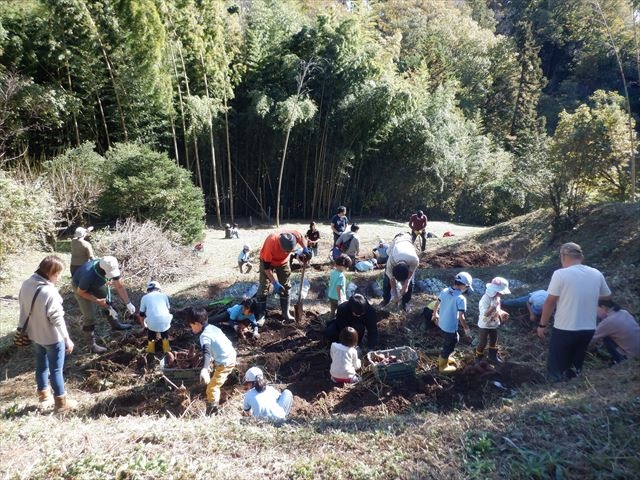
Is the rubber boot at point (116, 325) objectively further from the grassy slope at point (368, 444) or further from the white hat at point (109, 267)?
the grassy slope at point (368, 444)

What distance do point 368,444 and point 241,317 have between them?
2.79 metres

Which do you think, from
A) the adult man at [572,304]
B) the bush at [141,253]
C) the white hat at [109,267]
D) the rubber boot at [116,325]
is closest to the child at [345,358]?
the adult man at [572,304]

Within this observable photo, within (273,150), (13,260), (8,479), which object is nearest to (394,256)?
(8,479)

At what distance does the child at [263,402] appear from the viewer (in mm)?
3484

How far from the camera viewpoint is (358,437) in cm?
282

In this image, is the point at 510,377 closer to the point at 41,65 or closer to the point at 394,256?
the point at 394,256

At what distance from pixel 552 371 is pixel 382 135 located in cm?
1393

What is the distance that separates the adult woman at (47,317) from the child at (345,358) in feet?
7.18

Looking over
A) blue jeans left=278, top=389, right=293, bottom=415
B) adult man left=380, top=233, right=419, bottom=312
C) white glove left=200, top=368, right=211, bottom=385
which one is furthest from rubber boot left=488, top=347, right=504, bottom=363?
white glove left=200, top=368, right=211, bottom=385

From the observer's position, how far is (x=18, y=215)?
7.92m

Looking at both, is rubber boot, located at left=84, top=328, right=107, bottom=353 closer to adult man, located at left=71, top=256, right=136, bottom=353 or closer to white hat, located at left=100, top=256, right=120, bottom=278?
adult man, located at left=71, top=256, right=136, bottom=353

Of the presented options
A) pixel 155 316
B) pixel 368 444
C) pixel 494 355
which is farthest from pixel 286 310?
pixel 368 444

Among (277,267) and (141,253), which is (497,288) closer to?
(277,267)

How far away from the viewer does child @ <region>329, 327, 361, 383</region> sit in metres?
4.18
